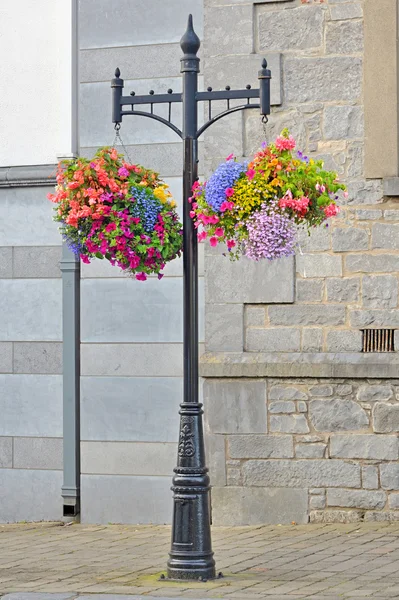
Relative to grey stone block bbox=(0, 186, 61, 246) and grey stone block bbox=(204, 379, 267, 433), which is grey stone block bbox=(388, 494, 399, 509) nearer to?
grey stone block bbox=(204, 379, 267, 433)

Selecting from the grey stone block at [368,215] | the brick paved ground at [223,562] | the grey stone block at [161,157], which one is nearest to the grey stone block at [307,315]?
the grey stone block at [368,215]

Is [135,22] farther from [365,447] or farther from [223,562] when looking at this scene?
[223,562]

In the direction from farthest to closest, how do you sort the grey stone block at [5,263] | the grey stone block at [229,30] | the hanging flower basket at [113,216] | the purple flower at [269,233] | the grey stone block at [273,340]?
the grey stone block at [5,263]
the grey stone block at [229,30]
the grey stone block at [273,340]
the hanging flower basket at [113,216]
the purple flower at [269,233]

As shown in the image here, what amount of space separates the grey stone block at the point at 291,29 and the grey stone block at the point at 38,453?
405 centimetres

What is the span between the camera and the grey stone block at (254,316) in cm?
1012

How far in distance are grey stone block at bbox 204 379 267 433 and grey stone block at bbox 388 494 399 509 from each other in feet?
3.90

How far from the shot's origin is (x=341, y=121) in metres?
9.98

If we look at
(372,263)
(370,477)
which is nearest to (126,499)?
(370,477)

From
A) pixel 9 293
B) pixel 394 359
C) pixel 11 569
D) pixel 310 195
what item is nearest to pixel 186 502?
pixel 11 569

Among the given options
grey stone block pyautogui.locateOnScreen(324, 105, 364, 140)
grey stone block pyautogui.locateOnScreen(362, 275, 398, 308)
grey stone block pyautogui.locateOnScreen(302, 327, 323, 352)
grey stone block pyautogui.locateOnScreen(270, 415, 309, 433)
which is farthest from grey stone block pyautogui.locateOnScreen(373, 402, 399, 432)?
grey stone block pyautogui.locateOnScreen(324, 105, 364, 140)

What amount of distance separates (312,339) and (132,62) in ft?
9.81

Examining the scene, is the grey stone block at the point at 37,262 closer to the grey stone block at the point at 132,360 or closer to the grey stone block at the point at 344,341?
the grey stone block at the point at 132,360

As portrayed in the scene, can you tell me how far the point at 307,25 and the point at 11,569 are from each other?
5.09 metres

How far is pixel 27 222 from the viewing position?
36.3 ft
